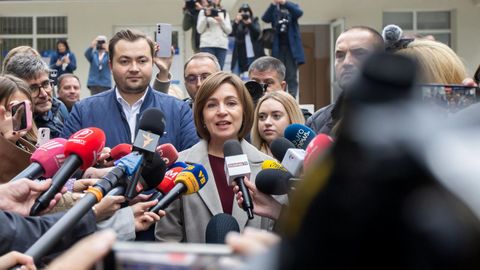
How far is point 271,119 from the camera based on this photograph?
4.83 m

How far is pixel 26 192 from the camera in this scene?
2404mm

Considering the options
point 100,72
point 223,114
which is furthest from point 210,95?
point 100,72

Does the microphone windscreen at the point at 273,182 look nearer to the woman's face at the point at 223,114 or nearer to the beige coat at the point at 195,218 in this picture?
the beige coat at the point at 195,218

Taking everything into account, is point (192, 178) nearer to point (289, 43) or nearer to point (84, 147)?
point (84, 147)

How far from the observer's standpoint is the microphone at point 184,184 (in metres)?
2.65

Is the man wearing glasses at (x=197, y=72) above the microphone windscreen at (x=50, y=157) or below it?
above

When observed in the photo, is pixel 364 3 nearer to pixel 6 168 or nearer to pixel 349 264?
pixel 6 168

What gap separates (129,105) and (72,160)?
2.37 meters

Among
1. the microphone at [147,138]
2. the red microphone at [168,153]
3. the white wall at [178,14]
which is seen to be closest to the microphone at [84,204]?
the microphone at [147,138]

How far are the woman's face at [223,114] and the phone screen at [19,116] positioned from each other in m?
0.89

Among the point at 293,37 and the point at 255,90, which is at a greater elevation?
the point at 293,37

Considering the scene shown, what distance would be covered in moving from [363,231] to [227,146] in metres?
2.33

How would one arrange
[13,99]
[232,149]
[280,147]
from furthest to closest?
[13,99] → [232,149] → [280,147]

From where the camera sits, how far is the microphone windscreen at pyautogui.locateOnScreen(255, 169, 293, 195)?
8.13ft
